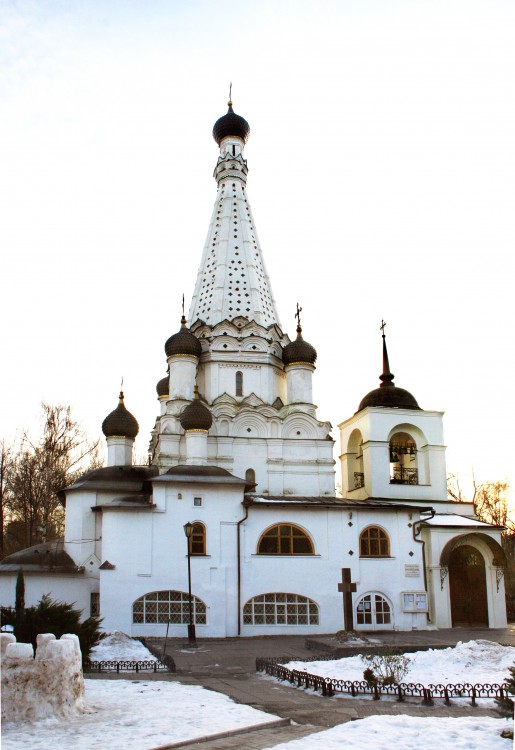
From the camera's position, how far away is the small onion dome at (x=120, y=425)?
25.5m

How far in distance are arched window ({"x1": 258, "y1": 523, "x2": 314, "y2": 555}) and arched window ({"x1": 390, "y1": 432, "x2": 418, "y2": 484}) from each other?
23.3ft

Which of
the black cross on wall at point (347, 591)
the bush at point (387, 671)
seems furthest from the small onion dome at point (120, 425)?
the bush at point (387, 671)

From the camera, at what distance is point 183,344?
86.7ft

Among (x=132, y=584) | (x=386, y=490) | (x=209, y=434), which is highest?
(x=209, y=434)

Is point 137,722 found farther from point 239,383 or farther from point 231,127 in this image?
point 231,127

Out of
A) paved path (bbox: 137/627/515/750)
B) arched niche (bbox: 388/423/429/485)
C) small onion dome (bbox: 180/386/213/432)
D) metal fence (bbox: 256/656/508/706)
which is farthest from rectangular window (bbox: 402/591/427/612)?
metal fence (bbox: 256/656/508/706)

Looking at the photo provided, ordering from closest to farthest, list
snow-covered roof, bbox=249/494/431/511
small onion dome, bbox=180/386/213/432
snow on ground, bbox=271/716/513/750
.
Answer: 1. snow on ground, bbox=271/716/513/750
2. snow-covered roof, bbox=249/494/431/511
3. small onion dome, bbox=180/386/213/432

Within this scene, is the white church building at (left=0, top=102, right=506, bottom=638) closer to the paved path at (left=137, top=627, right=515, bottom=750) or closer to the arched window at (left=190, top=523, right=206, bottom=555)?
A: the arched window at (left=190, top=523, right=206, bottom=555)

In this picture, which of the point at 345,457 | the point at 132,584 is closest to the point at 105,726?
the point at 132,584

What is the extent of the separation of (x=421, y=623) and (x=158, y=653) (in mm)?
10202

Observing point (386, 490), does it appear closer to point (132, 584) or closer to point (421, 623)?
point (421, 623)

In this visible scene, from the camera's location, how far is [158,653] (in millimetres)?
14781

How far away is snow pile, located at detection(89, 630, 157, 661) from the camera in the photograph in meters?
14.2

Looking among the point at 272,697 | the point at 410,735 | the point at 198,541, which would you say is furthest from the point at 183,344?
the point at 410,735
